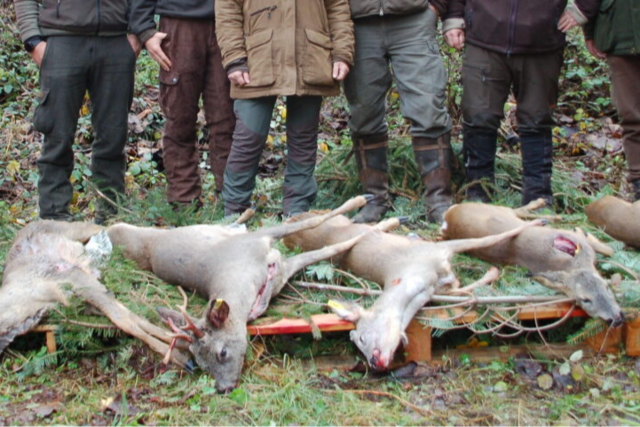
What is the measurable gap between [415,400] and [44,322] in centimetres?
206

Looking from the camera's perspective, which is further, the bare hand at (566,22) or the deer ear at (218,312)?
the bare hand at (566,22)

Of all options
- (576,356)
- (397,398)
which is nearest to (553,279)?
(576,356)

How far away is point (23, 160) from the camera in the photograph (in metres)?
8.85

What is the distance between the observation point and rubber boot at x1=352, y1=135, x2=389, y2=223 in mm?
6250

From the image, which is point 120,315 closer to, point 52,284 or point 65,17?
point 52,284

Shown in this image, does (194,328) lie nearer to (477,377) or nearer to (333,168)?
(477,377)

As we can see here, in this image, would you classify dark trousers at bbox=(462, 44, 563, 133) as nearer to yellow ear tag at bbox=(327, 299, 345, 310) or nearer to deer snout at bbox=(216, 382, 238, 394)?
yellow ear tag at bbox=(327, 299, 345, 310)

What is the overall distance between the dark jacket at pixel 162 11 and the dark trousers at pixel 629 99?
10.3ft

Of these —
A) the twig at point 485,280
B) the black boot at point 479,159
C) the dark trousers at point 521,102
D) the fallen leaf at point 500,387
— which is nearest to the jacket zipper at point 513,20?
the dark trousers at point 521,102

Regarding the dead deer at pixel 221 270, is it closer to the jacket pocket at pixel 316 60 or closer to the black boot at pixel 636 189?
the jacket pocket at pixel 316 60

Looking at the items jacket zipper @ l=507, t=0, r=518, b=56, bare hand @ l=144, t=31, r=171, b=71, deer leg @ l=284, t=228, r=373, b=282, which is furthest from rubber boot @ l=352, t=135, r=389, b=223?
bare hand @ l=144, t=31, r=171, b=71

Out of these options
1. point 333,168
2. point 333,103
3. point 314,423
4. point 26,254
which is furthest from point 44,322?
point 333,103

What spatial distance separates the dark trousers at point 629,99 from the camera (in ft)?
19.6

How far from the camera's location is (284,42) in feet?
18.6
